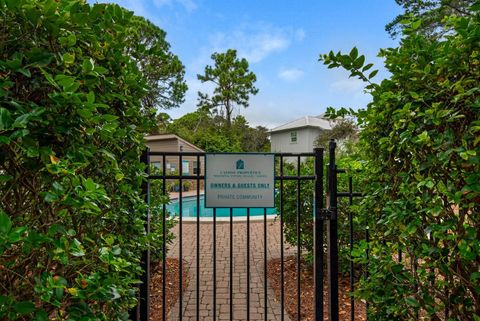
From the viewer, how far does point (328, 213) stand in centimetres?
247

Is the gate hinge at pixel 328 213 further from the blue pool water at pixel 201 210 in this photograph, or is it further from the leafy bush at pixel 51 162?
the blue pool water at pixel 201 210

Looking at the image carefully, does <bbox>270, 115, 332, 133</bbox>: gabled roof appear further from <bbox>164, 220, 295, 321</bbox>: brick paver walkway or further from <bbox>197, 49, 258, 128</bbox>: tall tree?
<bbox>164, 220, 295, 321</bbox>: brick paver walkway

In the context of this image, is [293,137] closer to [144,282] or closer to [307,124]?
[307,124]

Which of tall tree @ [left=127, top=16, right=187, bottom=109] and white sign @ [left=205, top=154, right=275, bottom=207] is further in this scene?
tall tree @ [left=127, top=16, right=187, bottom=109]

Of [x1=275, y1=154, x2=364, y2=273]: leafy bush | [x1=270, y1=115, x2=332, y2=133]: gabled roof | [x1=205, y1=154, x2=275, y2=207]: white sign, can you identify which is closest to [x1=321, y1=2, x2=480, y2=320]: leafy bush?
[x1=205, y1=154, x2=275, y2=207]: white sign

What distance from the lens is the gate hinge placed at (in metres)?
2.46

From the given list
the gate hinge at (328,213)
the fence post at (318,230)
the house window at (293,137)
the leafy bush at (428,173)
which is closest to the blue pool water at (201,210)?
the fence post at (318,230)

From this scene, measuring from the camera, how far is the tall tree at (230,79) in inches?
1136

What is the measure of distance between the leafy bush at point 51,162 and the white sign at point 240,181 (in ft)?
3.86

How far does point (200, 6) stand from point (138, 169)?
946 cm

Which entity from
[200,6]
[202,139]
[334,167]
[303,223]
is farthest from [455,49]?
[202,139]

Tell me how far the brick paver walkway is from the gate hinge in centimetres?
131

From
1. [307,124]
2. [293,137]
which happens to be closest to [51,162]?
[307,124]

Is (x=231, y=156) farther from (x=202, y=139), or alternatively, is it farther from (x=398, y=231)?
(x=202, y=139)
